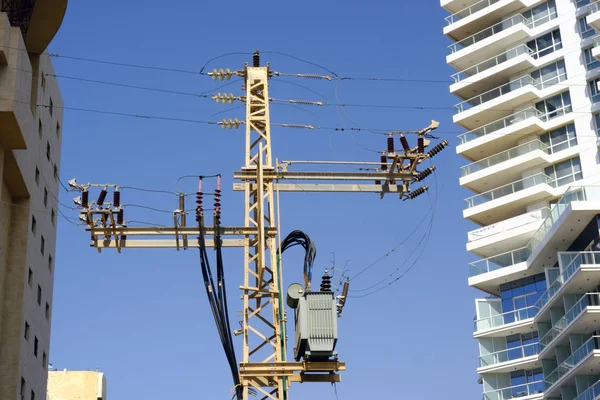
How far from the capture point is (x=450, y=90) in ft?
279

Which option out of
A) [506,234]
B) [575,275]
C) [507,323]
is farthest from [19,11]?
[507,323]

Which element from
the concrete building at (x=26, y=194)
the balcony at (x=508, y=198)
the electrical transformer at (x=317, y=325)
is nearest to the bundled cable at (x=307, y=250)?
the electrical transformer at (x=317, y=325)

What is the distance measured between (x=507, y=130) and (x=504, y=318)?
13.9 meters

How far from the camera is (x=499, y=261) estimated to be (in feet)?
249

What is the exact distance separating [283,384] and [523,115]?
4216 cm

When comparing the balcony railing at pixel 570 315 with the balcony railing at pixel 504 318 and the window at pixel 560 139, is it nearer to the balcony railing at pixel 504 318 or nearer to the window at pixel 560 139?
the balcony railing at pixel 504 318

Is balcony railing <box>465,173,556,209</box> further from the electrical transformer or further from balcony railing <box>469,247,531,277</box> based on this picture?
the electrical transformer

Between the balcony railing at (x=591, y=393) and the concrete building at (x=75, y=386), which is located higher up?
the concrete building at (x=75, y=386)

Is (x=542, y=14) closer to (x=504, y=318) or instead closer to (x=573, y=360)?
(x=504, y=318)

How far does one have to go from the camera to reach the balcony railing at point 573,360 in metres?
62.8

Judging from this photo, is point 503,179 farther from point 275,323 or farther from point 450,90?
point 275,323

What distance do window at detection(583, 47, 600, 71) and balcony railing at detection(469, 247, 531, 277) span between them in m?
13.6

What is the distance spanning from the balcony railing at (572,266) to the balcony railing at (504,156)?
1260cm

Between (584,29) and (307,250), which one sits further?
(584,29)
